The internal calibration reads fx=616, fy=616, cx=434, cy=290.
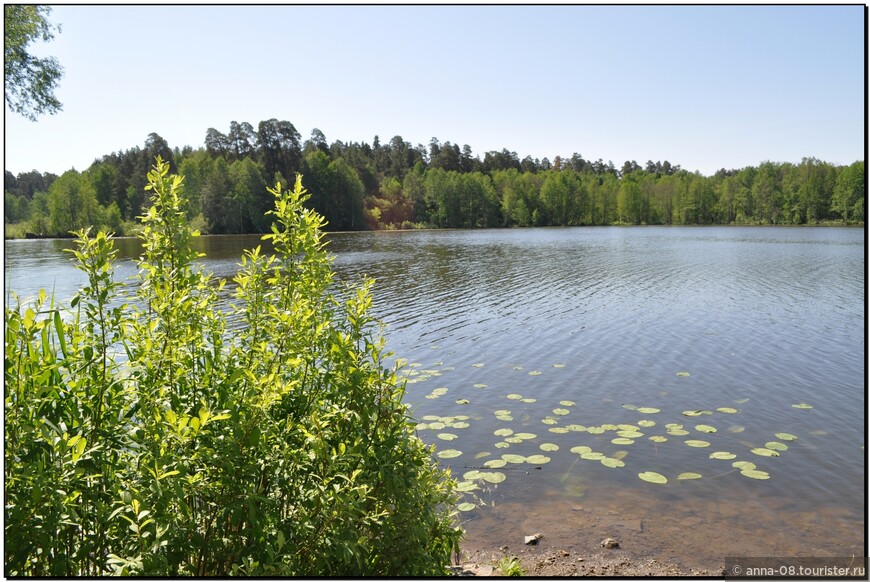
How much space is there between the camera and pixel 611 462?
8.62 metres

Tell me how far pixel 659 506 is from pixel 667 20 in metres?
5.38

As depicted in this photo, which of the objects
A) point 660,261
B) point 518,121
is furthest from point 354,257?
point 518,121

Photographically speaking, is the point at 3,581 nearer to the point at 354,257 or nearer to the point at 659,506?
the point at 659,506

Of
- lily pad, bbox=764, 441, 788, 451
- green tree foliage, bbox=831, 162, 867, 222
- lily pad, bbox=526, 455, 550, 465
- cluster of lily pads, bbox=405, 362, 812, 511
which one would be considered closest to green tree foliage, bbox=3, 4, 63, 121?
cluster of lily pads, bbox=405, 362, 812, 511

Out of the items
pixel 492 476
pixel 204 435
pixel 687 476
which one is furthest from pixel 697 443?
pixel 204 435

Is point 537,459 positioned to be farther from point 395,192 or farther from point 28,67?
point 395,192

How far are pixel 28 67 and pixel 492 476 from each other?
41.7 feet

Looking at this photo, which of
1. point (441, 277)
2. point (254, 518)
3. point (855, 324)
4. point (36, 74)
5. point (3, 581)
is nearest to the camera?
point (3, 581)

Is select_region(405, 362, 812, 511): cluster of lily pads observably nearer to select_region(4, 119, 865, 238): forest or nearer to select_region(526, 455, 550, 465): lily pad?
select_region(526, 455, 550, 465): lily pad

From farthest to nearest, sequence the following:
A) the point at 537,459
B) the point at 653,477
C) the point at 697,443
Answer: the point at 697,443, the point at 537,459, the point at 653,477

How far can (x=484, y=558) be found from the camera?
6191 mm

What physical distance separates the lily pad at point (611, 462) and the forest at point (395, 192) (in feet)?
173

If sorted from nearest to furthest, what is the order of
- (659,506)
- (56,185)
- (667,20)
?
(667,20) < (659,506) < (56,185)

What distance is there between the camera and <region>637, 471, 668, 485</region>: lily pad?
802 cm
